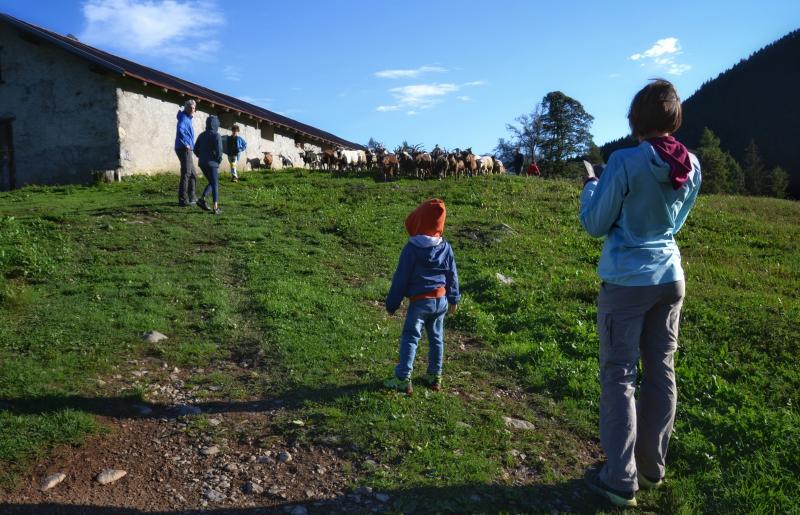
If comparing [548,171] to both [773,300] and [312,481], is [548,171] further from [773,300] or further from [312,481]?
[312,481]

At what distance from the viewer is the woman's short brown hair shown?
10.7ft

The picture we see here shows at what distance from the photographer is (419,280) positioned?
200 inches

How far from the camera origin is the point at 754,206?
2203 centimetres

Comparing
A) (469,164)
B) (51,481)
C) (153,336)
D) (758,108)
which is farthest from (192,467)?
(758,108)

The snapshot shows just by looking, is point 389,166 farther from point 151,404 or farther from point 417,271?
point 151,404

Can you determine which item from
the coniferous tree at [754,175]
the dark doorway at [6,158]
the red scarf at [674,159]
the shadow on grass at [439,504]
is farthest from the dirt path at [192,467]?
the coniferous tree at [754,175]

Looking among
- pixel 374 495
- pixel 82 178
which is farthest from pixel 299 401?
pixel 82 178

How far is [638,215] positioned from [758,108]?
105 meters

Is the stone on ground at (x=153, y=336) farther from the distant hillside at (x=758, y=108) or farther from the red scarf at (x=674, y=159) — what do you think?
the distant hillside at (x=758, y=108)

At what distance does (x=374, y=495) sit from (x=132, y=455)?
1.66 m

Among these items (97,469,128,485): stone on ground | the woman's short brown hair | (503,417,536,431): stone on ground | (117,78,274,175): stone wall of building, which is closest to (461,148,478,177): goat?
(117,78,274,175): stone wall of building

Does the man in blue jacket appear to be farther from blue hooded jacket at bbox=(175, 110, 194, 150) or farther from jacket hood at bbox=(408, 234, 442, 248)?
jacket hood at bbox=(408, 234, 442, 248)

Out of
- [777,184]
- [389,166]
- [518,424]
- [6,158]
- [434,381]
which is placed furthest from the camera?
[777,184]

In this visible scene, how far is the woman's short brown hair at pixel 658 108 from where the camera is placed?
327 centimetres
